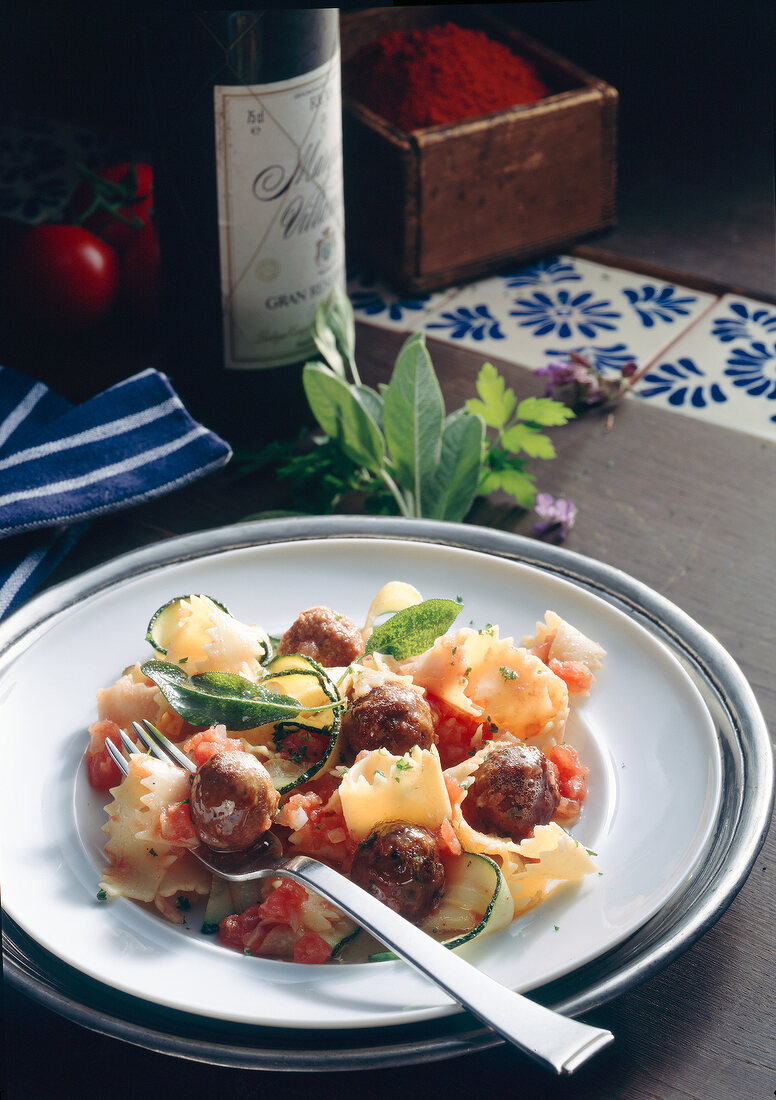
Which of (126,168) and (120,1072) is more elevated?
(126,168)

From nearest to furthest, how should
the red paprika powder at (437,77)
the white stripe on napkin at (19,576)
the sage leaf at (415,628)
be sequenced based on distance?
1. the sage leaf at (415,628)
2. the white stripe on napkin at (19,576)
3. the red paprika powder at (437,77)

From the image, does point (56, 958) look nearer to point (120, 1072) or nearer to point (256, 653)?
point (120, 1072)

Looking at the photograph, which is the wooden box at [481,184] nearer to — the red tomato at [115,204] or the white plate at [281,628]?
the red tomato at [115,204]

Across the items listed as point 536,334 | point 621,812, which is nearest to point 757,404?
point 536,334

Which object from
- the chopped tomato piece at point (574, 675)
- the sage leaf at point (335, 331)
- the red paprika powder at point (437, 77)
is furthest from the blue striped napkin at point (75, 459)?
the red paprika powder at point (437, 77)

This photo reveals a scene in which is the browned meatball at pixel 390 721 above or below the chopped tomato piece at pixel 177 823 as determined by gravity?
above

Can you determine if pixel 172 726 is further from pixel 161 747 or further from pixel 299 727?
pixel 299 727

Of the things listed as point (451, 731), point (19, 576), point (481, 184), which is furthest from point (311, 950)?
point (481, 184)
